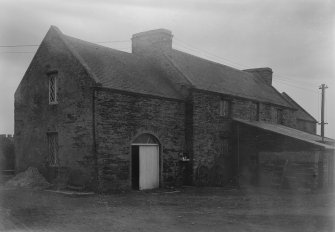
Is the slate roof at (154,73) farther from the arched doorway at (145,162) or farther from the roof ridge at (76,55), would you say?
the arched doorway at (145,162)

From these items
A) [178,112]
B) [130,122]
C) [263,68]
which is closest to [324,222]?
[130,122]

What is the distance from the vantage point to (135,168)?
20.1 m

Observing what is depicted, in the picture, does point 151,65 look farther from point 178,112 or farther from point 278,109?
point 278,109

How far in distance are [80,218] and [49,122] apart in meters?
9.97

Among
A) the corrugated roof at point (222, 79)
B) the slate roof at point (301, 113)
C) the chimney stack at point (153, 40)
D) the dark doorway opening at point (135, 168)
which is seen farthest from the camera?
the slate roof at point (301, 113)

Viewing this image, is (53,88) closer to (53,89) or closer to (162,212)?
(53,89)

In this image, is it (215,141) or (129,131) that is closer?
(129,131)

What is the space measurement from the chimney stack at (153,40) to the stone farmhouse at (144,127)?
65mm

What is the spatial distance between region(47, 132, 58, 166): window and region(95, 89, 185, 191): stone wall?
354 centimetres

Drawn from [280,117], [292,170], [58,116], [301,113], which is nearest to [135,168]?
[58,116]

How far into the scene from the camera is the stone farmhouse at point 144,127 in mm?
18781

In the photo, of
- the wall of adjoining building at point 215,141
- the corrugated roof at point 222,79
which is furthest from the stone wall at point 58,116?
the corrugated roof at point 222,79

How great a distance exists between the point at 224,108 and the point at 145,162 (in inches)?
293

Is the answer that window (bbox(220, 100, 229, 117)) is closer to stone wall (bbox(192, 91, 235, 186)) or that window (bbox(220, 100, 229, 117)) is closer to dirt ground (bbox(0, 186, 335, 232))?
stone wall (bbox(192, 91, 235, 186))
